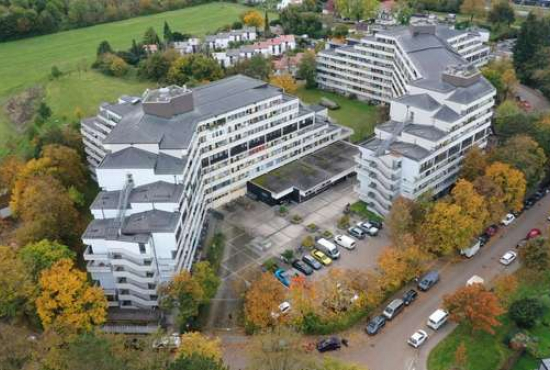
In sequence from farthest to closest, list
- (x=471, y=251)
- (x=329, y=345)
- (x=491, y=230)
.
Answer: (x=491, y=230) → (x=471, y=251) → (x=329, y=345)

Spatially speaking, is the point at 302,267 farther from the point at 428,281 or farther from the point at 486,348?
the point at 486,348

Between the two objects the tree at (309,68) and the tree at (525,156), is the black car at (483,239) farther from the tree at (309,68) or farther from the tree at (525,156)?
the tree at (309,68)

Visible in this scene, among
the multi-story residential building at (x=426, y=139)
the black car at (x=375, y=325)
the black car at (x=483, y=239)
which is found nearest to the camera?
the black car at (x=375, y=325)

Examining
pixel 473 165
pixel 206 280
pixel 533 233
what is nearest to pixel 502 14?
pixel 473 165

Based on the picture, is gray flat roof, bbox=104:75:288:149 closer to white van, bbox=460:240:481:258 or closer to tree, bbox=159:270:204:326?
tree, bbox=159:270:204:326

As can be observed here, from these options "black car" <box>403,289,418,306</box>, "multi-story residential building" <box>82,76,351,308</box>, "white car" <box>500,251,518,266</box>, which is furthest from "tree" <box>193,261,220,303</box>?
"white car" <box>500,251,518,266</box>

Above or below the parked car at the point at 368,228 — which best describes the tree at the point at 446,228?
above

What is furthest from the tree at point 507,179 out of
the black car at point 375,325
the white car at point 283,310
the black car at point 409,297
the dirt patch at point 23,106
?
the dirt patch at point 23,106
